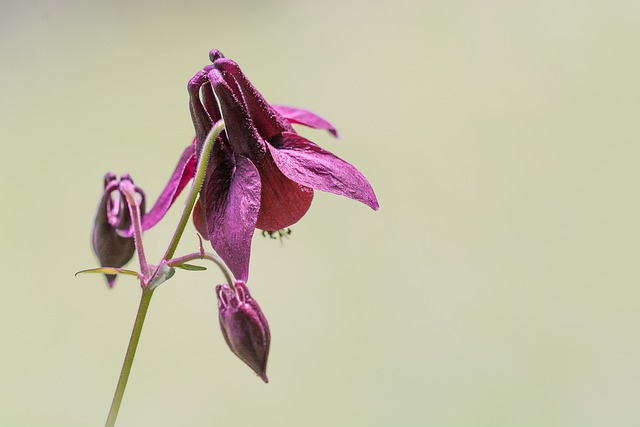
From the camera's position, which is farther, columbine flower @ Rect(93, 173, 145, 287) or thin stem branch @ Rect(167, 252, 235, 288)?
columbine flower @ Rect(93, 173, 145, 287)

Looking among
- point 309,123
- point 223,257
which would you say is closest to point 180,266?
point 223,257

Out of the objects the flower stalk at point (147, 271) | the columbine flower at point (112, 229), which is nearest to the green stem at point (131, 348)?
the flower stalk at point (147, 271)

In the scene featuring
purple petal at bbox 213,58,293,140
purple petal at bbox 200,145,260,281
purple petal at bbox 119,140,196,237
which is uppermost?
purple petal at bbox 213,58,293,140

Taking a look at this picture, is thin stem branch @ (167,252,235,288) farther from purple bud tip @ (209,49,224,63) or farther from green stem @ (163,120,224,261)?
purple bud tip @ (209,49,224,63)

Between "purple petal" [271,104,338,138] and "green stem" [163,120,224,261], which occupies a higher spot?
"purple petal" [271,104,338,138]

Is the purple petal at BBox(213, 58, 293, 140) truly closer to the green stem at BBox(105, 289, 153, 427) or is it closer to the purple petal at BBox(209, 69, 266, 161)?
→ the purple petal at BBox(209, 69, 266, 161)

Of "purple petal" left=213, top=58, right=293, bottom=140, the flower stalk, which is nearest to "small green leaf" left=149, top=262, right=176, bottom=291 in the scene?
the flower stalk
